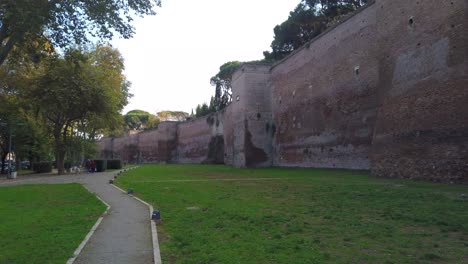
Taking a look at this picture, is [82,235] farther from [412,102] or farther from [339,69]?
[339,69]

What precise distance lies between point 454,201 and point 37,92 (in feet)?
89.2

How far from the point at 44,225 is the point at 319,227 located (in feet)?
16.4

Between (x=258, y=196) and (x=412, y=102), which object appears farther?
(x=412, y=102)

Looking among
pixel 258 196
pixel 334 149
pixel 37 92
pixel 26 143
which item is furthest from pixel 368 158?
pixel 26 143

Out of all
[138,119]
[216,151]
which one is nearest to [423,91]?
[216,151]

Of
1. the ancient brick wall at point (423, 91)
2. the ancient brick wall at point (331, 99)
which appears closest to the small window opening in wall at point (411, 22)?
the ancient brick wall at point (423, 91)

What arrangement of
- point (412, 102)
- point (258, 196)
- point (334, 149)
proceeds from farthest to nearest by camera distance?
point (334, 149)
point (412, 102)
point (258, 196)

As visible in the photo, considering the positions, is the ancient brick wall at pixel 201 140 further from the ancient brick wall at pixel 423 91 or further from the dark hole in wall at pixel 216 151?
the ancient brick wall at pixel 423 91

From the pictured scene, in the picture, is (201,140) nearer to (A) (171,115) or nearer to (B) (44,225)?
(A) (171,115)

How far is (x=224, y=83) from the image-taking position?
2667 inches

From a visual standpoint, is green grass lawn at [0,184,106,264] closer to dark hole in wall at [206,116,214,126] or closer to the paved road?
the paved road

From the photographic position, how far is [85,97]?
29.9 meters

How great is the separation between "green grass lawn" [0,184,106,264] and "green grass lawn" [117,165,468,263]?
139 centimetres

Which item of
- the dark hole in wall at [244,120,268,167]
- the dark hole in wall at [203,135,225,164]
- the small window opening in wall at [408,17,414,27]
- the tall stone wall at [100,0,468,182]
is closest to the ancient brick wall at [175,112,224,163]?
the dark hole in wall at [203,135,225,164]
